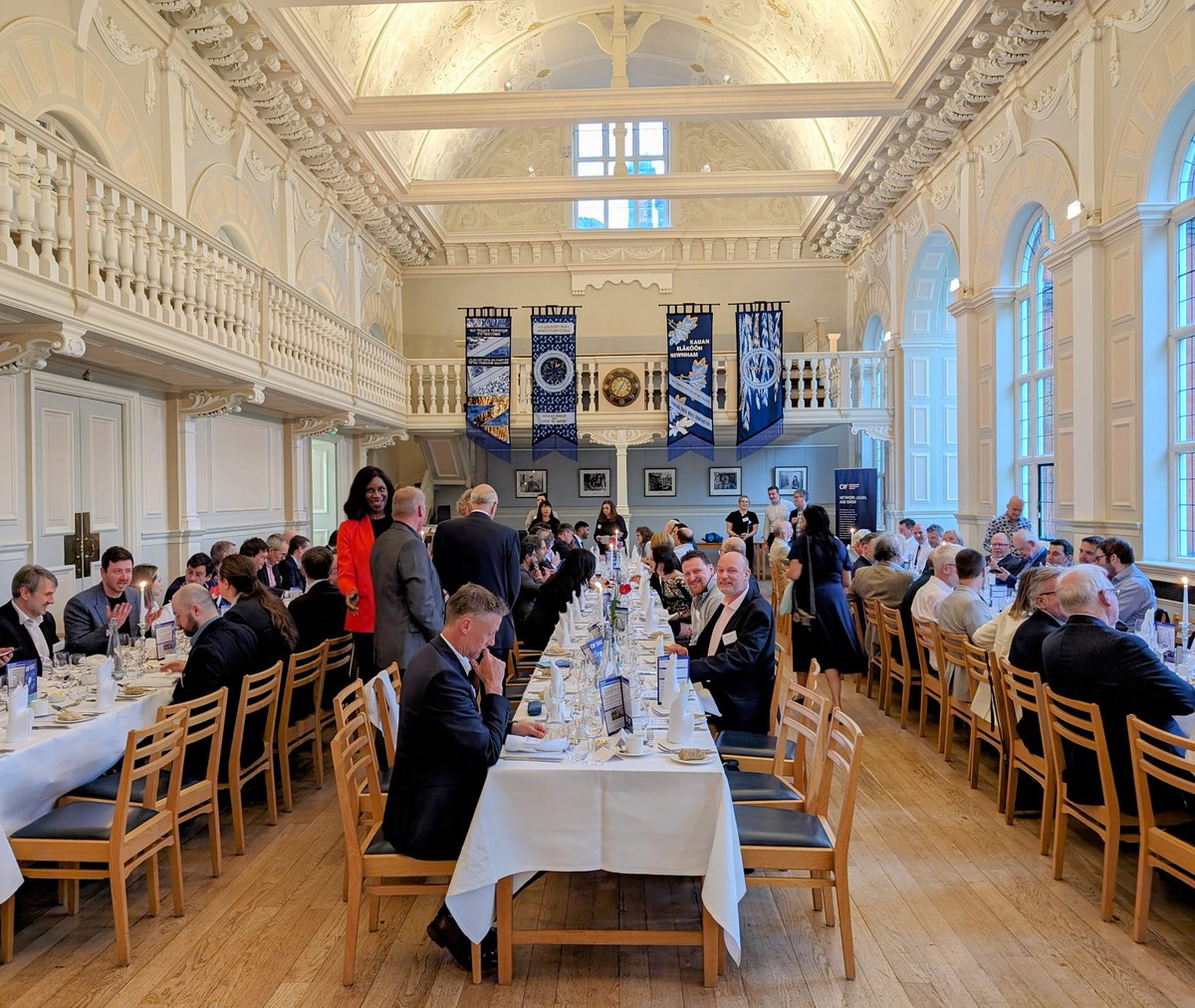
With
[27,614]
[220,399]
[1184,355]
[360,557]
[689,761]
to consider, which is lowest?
[689,761]

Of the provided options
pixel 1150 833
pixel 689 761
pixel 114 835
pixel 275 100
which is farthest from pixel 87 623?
pixel 275 100

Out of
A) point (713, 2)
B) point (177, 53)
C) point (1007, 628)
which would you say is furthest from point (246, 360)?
point (713, 2)

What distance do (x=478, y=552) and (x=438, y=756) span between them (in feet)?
8.98

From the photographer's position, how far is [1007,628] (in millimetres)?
4926

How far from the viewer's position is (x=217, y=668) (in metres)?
4.18

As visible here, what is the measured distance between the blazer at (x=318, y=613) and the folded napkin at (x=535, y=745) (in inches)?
108

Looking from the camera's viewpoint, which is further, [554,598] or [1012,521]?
[1012,521]

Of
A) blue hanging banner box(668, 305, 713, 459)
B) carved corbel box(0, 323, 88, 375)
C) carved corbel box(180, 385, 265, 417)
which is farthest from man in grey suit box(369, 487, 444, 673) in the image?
blue hanging banner box(668, 305, 713, 459)

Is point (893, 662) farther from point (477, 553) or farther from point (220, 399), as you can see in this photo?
point (220, 399)

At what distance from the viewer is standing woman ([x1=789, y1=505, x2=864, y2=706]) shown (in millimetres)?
6449

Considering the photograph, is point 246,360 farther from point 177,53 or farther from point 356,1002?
point 356,1002

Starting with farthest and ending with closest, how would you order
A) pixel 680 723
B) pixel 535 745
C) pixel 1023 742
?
pixel 1023 742, pixel 680 723, pixel 535 745

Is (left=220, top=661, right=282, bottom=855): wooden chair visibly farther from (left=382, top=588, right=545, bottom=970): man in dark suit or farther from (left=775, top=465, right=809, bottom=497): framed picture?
(left=775, top=465, right=809, bottom=497): framed picture

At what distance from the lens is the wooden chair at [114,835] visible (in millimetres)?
3289
